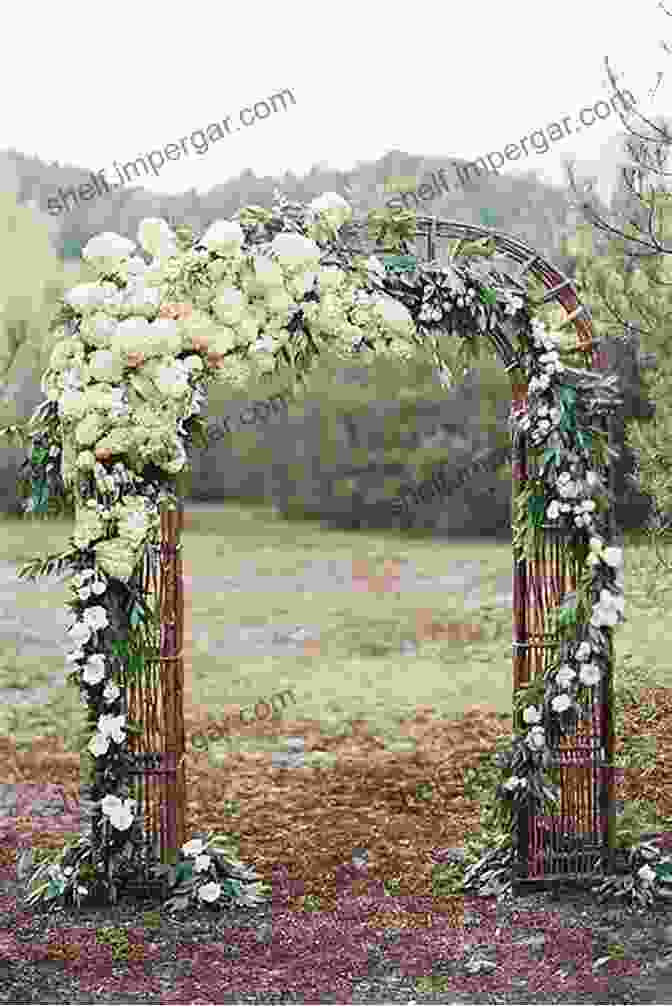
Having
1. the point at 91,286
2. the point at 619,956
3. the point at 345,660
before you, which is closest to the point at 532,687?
the point at 619,956

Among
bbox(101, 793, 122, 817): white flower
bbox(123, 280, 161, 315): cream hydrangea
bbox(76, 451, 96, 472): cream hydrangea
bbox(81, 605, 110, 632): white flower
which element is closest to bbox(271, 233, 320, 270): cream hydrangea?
bbox(123, 280, 161, 315): cream hydrangea

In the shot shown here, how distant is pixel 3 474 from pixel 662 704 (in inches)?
406

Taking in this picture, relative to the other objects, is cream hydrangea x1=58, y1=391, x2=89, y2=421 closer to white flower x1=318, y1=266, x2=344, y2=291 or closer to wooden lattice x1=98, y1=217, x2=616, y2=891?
wooden lattice x1=98, y1=217, x2=616, y2=891

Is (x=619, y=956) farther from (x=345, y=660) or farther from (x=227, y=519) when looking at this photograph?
(x=227, y=519)

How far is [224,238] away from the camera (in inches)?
157

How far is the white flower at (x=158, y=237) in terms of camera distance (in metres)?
4.06

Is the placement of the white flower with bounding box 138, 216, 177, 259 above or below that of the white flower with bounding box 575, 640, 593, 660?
above

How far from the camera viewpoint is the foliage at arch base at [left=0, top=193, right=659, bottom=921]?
402 cm

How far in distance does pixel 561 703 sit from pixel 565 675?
0.09 meters

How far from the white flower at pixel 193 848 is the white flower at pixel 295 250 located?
1.91 meters

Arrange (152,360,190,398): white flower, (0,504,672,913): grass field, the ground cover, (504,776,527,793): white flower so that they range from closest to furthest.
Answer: the ground cover, (152,360,190,398): white flower, (504,776,527,793): white flower, (0,504,672,913): grass field

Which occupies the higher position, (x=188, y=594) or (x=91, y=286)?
(x=91, y=286)

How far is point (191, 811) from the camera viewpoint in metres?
5.72

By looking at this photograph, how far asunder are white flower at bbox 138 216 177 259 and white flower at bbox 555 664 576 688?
1.81 meters
